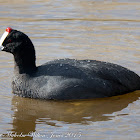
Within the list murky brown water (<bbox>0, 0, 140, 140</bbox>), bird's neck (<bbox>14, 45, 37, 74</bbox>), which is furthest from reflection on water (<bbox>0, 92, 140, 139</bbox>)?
bird's neck (<bbox>14, 45, 37, 74</bbox>)

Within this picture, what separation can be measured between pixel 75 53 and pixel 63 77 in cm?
214

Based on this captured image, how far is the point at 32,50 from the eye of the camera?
7191 millimetres

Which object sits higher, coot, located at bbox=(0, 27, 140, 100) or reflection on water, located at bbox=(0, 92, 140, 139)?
coot, located at bbox=(0, 27, 140, 100)

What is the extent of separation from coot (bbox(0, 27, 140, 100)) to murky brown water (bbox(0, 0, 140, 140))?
0.40ft

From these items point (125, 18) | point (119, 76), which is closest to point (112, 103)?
point (119, 76)

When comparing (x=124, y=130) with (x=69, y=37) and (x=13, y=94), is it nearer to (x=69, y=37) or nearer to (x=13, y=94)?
(x=13, y=94)

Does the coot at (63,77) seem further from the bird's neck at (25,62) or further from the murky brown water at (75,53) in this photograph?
the murky brown water at (75,53)

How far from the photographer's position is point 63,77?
22.5 ft

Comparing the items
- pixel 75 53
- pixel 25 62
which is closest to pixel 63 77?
pixel 25 62

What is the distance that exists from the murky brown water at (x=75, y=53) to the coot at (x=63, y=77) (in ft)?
0.40

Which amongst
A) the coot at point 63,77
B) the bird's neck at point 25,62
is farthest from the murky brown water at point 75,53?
the bird's neck at point 25,62

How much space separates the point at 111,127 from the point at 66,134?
1.81 ft

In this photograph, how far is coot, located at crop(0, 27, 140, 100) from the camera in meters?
6.83

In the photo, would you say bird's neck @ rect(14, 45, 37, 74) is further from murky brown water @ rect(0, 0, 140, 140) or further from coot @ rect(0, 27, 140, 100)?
murky brown water @ rect(0, 0, 140, 140)
